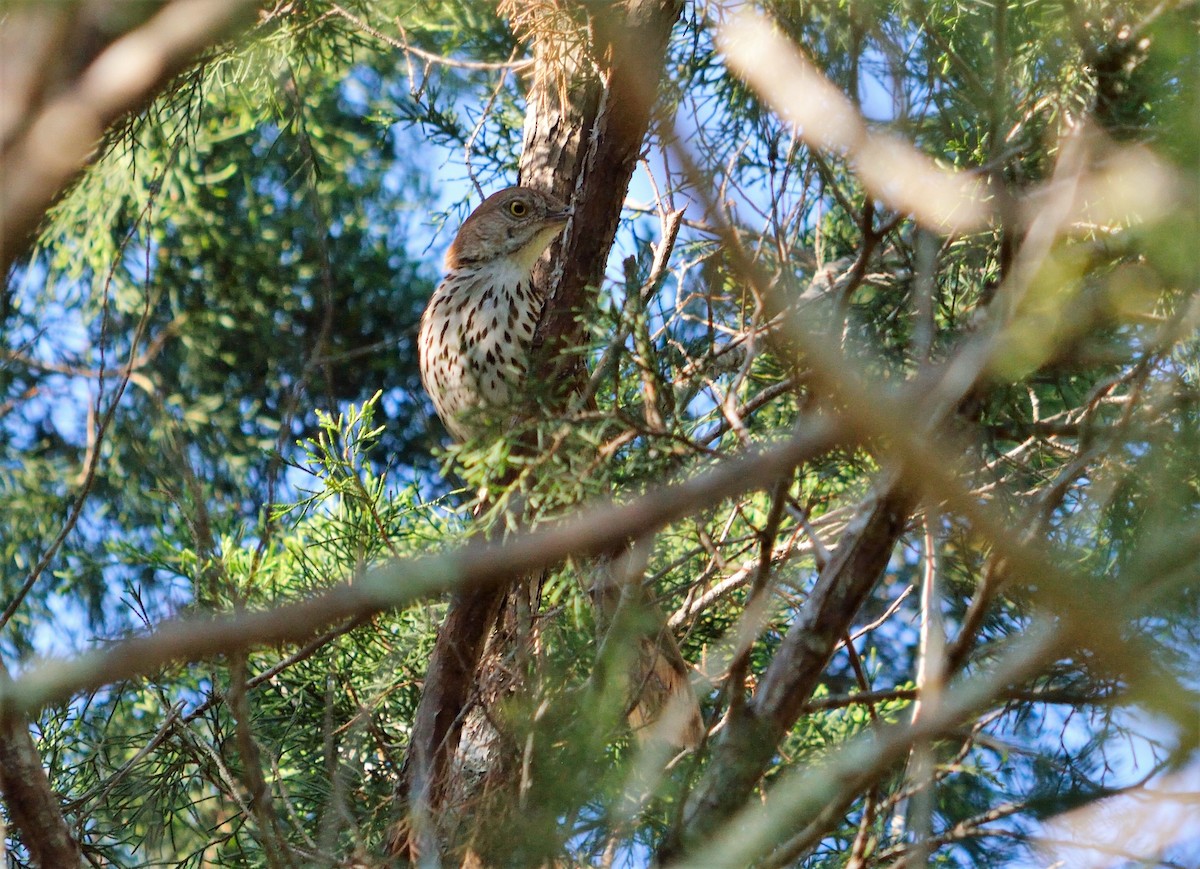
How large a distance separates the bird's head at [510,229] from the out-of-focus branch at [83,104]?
2.49m

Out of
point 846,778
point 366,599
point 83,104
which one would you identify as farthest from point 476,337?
point 83,104

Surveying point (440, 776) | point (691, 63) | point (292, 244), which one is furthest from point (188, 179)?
point (440, 776)

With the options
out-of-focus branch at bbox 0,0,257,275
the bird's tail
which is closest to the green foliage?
the bird's tail

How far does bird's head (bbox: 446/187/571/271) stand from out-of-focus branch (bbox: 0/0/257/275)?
249 cm

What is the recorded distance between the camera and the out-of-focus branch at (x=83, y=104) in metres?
1.02

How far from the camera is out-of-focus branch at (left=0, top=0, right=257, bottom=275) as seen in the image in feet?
3.33

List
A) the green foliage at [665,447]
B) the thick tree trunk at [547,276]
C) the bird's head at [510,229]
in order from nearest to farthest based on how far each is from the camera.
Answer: the green foliage at [665,447] < the thick tree trunk at [547,276] < the bird's head at [510,229]

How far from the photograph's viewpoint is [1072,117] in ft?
8.62

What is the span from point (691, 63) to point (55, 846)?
7.21 ft

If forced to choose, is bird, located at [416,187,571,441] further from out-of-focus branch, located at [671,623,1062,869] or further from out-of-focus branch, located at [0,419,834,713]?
out-of-focus branch, located at [0,419,834,713]

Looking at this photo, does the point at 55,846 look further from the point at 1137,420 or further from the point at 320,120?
the point at 320,120

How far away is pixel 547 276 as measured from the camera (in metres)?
4.02

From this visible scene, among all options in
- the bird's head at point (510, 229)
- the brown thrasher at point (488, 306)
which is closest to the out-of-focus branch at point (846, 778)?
the brown thrasher at point (488, 306)

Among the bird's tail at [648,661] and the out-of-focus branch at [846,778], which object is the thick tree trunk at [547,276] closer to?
the bird's tail at [648,661]
